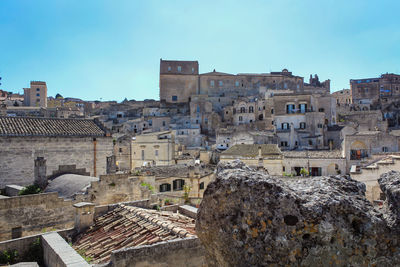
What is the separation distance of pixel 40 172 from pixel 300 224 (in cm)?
1454

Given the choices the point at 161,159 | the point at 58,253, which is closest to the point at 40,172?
the point at 58,253

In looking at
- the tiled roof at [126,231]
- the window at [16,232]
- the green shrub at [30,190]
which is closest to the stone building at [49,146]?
the green shrub at [30,190]

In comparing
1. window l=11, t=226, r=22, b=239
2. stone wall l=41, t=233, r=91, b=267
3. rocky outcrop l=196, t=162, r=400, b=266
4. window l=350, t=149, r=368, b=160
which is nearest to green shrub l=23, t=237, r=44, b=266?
stone wall l=41, t=233, r=91, b=267

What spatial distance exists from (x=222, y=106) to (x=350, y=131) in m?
31.3

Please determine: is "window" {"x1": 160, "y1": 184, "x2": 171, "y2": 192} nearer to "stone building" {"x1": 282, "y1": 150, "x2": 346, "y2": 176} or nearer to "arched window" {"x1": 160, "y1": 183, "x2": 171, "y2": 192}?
"arched window" {"x1": 160, "y1": 183, "x2": 171, "y2": 192}

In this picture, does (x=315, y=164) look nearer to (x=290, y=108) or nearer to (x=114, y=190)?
(x=290, y=108)

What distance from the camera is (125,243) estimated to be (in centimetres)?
809

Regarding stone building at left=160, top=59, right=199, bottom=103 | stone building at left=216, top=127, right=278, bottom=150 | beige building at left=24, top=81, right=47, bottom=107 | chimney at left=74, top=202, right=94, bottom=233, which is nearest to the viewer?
chimney at left=74, top=202, right=94, bottom=233

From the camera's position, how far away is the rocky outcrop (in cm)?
333

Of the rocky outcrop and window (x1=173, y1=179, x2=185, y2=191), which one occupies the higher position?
the rocky outcrop

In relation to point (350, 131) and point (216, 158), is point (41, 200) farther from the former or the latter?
point (350, 131)

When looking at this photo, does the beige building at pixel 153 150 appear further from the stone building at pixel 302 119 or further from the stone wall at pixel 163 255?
the stone wall at pixel 163 255

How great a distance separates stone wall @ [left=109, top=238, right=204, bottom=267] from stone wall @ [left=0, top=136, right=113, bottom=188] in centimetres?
1033

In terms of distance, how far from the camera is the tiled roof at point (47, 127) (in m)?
14.9
